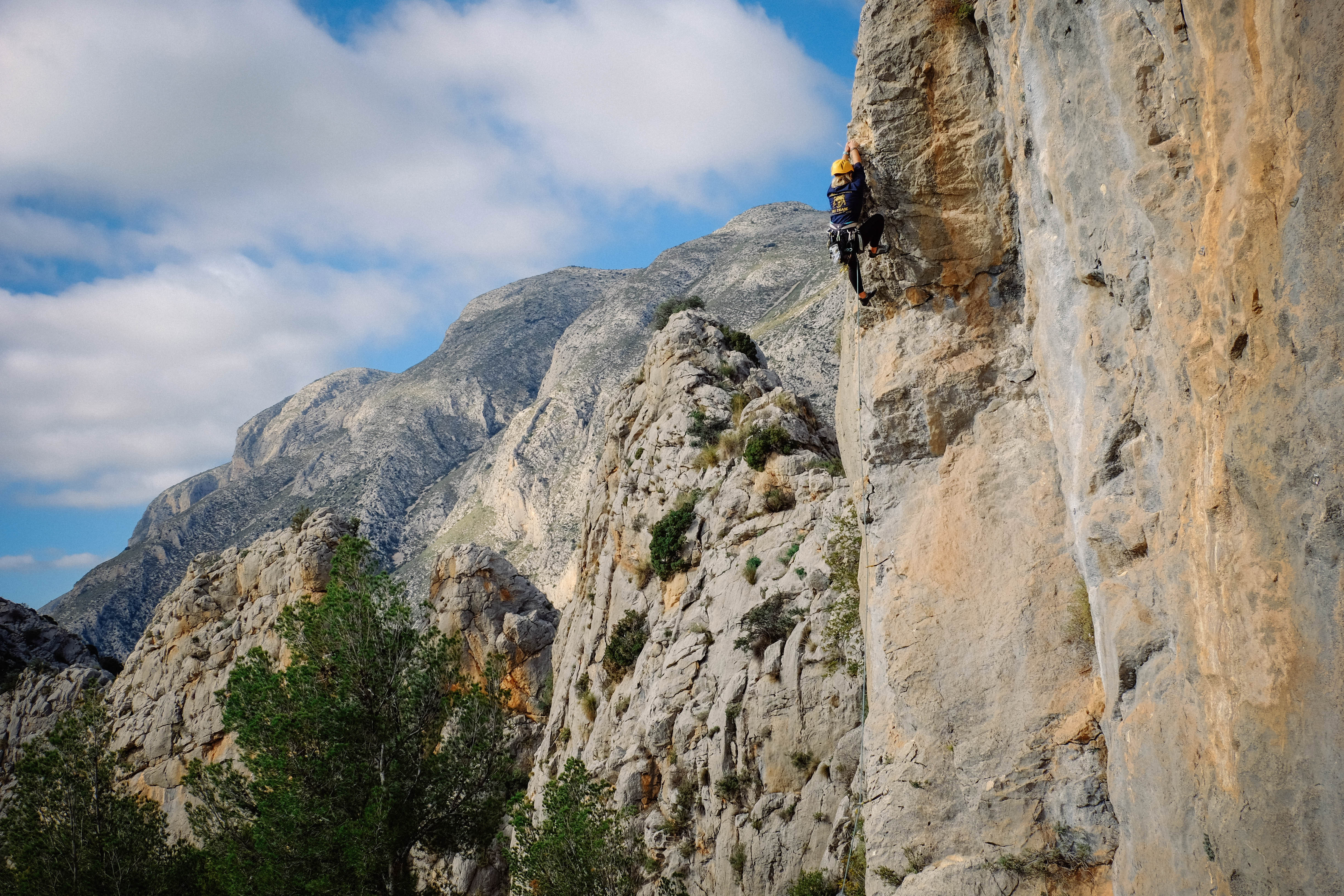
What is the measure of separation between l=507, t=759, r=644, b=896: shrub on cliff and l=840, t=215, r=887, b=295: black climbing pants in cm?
1163

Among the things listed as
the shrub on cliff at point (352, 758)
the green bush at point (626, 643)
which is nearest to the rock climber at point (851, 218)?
the green bush at point (626, 643)

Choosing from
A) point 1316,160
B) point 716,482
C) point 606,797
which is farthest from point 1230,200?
point 716,482

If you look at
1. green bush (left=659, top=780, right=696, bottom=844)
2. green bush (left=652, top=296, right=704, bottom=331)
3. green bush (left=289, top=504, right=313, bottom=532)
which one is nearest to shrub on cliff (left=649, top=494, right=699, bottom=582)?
green bush (left=659, top=780, right=696, bottom=844)

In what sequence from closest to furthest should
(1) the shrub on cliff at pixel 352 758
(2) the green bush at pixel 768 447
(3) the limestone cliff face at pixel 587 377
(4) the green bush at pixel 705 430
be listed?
(1) the shrub on cliff at pixel 352 758
(2) the green bush at pixel 768 447
(4) the green bush at pixel 705 430
(3) the limestone cliff face at pixel 587 377

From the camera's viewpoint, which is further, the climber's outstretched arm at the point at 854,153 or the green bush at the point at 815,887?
the green bush at the point at 815,887

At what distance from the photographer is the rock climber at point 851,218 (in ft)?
34.6

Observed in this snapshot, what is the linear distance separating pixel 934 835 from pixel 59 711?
55.0 metres

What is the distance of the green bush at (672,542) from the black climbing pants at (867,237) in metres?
12.9

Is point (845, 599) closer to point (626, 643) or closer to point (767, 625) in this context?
point (767, 625)

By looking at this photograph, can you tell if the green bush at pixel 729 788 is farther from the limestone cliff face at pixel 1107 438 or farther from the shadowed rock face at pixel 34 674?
the shadowed rock face at pixel 34 674

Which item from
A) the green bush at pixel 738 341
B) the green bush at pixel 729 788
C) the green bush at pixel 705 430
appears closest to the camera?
the green bush at pixel 729 788

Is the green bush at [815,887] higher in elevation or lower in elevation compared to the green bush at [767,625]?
lower

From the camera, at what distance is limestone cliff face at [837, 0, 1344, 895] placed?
4734 millimetres

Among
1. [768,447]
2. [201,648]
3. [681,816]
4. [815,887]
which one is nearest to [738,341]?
[768,447]
